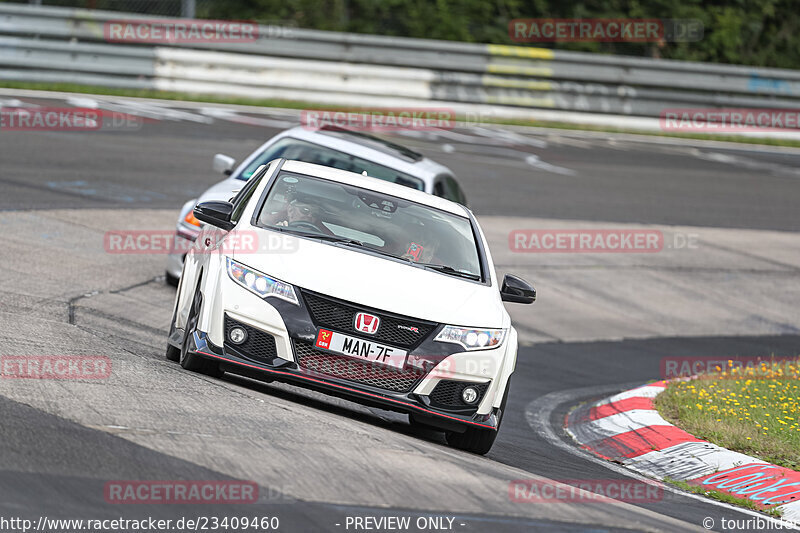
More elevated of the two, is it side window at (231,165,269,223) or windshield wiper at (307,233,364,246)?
side window at (231,165,269,223)

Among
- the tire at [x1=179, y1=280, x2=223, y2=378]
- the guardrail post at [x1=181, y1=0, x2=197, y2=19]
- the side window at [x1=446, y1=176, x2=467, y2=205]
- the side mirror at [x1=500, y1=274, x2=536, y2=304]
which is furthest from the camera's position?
the guardrail post at [x1=181, y1=0, x2=197, y2=19]

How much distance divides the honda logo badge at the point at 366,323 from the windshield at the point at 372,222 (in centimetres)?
80

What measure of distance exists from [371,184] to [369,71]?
49.9 ft

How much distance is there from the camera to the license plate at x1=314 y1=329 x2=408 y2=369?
23.0 feet

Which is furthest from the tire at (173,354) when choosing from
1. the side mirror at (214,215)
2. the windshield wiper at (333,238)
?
the windshield wiper at (333,238)

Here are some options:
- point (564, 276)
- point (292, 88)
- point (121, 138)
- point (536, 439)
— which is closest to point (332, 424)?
point (536, 439)

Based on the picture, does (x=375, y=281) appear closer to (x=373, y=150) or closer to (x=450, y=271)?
(x=450, y=271)

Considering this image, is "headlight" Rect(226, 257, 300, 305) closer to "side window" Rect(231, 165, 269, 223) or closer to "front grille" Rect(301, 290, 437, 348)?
"front grille" Rect(301, 290, 437, 348)

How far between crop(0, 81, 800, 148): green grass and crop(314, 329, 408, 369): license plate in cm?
1545

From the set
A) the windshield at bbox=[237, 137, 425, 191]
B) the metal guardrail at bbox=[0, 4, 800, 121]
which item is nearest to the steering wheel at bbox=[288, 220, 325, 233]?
the windshield at bbox=[237, 137, 425, 191]

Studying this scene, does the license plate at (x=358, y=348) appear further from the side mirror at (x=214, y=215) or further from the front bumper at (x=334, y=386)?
the side mirror at (x=214, y=215)

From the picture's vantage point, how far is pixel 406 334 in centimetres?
708

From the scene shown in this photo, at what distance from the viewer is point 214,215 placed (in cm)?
793

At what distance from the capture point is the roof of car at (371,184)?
8492mm
